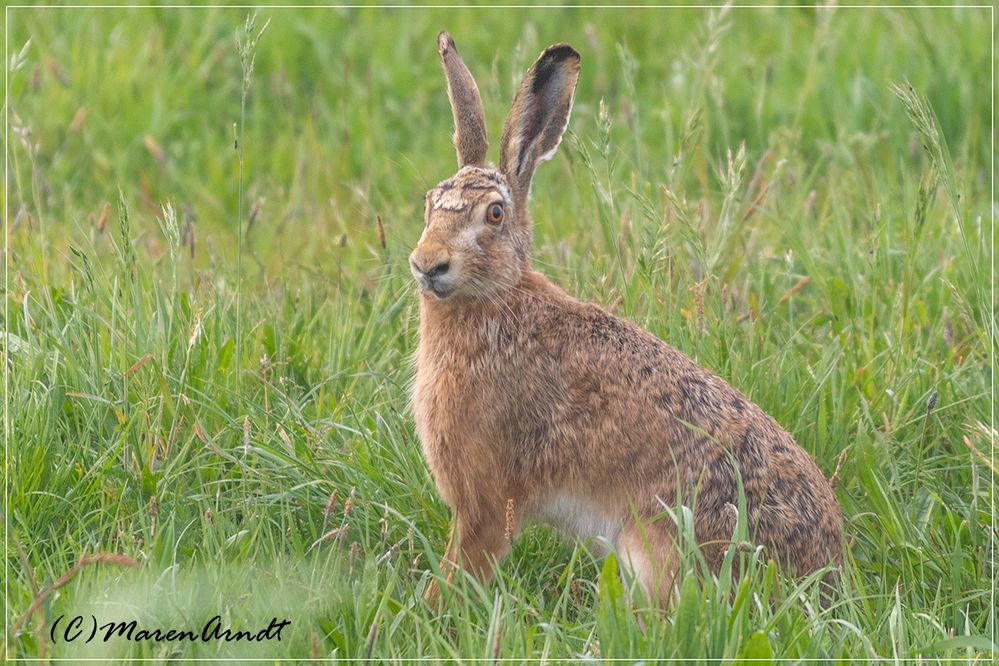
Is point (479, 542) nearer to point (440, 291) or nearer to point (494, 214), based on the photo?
point (440, 291)

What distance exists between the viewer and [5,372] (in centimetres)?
435

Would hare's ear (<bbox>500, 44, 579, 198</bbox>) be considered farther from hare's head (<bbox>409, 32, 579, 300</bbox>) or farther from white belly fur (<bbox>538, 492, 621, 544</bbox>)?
white belly fur (<bbox>538, 492, 621, 544</bbox>)

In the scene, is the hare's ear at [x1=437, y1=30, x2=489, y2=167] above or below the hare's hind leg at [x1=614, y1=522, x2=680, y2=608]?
above

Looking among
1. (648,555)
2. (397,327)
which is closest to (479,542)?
(648,555)

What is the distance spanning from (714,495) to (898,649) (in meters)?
0.72

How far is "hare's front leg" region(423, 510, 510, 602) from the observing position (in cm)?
418

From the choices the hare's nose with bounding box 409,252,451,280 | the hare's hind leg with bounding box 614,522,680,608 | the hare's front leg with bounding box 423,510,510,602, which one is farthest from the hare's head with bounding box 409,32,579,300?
the hare's hind leg with bounding box 614,522,680,608

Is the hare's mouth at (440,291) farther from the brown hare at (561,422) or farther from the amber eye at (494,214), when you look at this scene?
the amber eye at (494,214)

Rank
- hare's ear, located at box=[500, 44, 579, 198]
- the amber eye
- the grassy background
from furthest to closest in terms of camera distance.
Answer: hare's ear, located at box=[500, 44, 579, 198]
the amber eye
the grassy background

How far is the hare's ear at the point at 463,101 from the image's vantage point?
15.3 ft

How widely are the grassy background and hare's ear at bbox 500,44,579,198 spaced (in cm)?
14

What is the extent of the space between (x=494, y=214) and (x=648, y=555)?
119 cm

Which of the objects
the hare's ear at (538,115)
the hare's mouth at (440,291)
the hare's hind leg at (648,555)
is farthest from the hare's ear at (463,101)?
the hare's hind leg at (648,555)

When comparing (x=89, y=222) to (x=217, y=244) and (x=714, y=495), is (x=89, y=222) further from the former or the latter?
(x=714, y=495)
